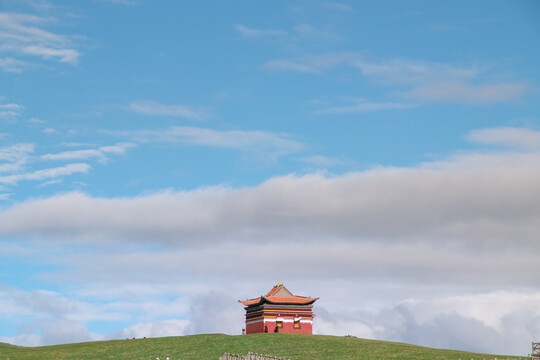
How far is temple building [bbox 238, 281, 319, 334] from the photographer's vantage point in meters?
94.2

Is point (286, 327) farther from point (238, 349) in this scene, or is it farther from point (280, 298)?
point (238, 349)

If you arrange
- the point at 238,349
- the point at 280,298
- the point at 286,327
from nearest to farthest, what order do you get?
the point at 238,349 → the point at 286,327 → the point at 280,298

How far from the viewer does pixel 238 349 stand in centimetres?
7194

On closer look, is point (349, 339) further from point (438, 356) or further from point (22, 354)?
point (22, 354)

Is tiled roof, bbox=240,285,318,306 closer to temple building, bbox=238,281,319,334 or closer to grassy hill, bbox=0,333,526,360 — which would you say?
temple building, bbox=238,281,319,334

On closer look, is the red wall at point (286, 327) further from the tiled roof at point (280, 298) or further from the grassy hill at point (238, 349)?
the grassy hill at point (238, 349)

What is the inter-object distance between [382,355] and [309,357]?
717cm

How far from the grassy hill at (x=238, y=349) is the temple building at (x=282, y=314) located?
11091 mm

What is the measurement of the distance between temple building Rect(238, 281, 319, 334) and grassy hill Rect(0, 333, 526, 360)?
11091 mm

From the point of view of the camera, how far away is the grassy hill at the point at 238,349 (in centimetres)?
6750

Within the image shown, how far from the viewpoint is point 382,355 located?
66688 mm

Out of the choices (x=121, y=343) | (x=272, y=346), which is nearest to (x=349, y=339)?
(x=272, y=346)

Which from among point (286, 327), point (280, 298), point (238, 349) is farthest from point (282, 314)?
point (238, 349)

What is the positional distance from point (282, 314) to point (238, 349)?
23306 mm
